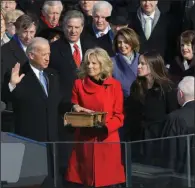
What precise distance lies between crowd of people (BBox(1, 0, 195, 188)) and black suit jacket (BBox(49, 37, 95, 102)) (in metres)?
0.01

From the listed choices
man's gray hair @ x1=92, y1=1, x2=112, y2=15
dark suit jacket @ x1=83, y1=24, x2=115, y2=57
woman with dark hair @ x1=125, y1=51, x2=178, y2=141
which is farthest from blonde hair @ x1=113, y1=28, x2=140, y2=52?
man's gray hair @ x1=92, y1=1, x2=112, y2=15

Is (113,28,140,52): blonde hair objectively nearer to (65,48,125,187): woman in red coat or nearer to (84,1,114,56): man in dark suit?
(84,1,114,56): man in dark suit

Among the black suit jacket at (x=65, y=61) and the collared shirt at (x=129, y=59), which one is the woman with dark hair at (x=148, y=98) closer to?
the collared shirt at (x=129, y=59)

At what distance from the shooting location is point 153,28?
1022 cm

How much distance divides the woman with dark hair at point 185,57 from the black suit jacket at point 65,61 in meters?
0.94

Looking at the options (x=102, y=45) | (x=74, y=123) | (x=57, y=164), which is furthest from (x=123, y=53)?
(x=57, y=164)

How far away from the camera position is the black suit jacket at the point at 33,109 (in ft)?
27.8

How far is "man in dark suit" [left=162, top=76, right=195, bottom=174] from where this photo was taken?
730 centimetres

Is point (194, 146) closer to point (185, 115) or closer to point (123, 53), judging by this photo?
point (185, 115)

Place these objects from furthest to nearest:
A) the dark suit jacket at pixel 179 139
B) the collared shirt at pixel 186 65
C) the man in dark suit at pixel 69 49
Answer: the collared shirt at pixel 186 65 < the man in dark suit at pixel 69 49 < the dark suit jacket at pixel 179 139

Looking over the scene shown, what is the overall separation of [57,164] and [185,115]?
3.87 feet

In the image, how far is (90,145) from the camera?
764 cm

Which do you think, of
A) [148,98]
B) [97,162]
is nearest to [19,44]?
[148,98]

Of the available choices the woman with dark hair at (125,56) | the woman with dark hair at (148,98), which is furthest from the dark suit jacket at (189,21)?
the woman with dark hair at (148,98)
